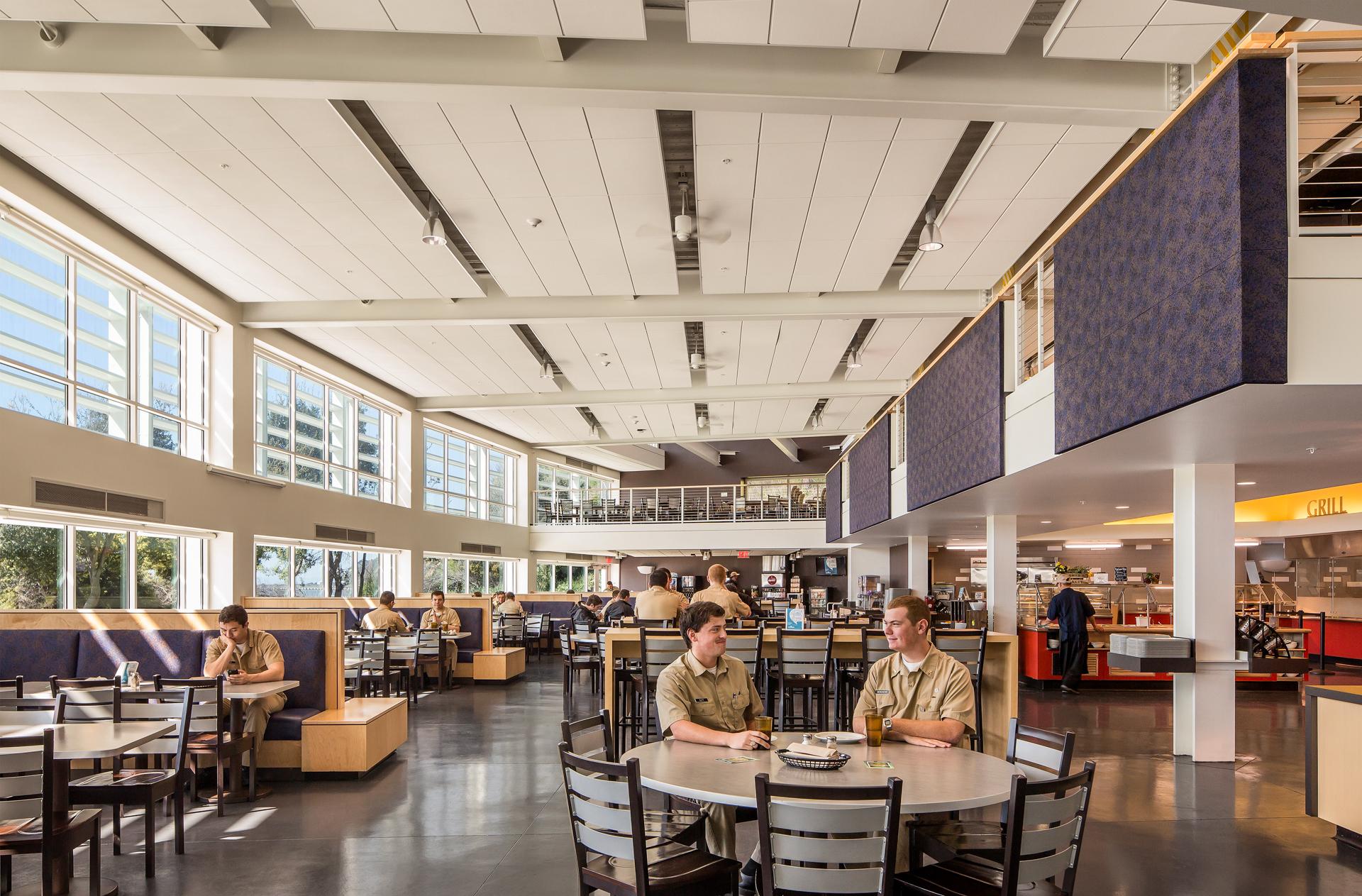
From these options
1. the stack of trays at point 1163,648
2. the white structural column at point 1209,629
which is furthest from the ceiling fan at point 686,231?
the stack of trays at point 1163,648

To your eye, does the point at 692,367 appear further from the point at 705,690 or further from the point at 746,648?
the point at 705,690

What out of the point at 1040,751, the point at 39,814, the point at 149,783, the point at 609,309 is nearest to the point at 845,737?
the point at 1040,751

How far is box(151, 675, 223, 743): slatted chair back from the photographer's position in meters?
4.99

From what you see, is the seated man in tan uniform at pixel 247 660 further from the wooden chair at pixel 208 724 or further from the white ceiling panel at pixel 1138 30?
the white ceiling panel at pixel 1138 30

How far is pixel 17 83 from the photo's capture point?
5.49 metres

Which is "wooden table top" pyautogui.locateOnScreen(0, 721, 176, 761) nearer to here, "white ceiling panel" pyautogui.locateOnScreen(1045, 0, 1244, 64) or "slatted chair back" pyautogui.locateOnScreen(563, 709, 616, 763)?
"slatted chair back" pyautogui.locateOnScreen(563, 709, 616, 763)

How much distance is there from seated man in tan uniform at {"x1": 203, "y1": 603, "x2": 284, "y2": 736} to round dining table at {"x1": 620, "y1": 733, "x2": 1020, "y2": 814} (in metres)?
3.57

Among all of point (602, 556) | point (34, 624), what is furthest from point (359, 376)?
point (602, 556)

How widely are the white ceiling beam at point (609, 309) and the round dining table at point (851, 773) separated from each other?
708cm

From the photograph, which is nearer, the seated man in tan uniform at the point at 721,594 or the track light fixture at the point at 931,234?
the track light fixture at the point at 931,234

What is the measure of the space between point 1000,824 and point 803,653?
3519 mm

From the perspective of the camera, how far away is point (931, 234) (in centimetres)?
752

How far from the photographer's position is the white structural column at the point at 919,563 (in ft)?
54.8

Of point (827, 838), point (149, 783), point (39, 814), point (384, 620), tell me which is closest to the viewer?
point (827, 838)
